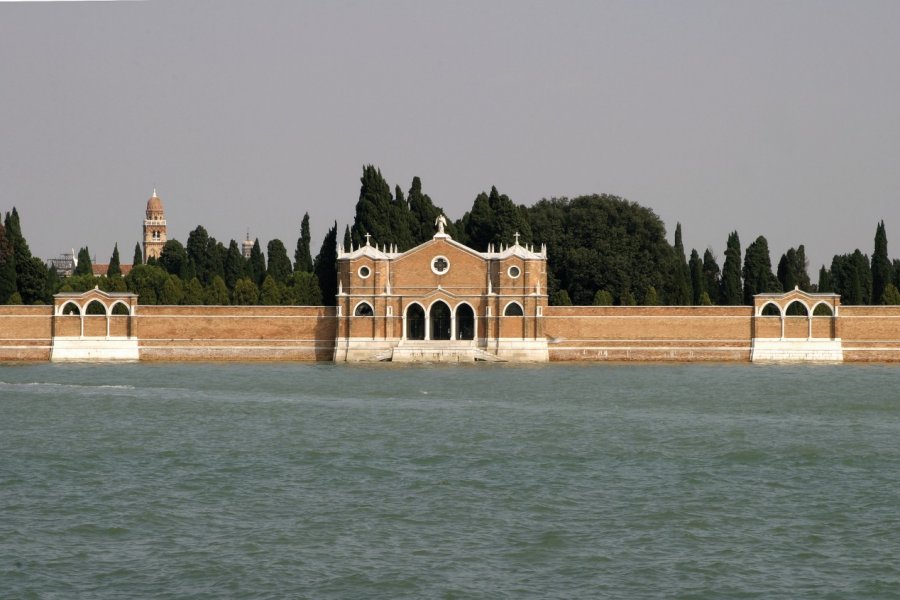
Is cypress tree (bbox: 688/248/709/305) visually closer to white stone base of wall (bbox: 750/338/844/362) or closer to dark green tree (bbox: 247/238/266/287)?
white stone base of wall (bbox: 750/338/844/362)

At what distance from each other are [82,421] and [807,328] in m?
22.1

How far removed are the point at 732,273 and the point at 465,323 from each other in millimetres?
13744

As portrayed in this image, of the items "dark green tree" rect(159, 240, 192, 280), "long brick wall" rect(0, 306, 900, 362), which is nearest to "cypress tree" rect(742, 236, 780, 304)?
"long brick wall" rect(0, 306, 900, 362)

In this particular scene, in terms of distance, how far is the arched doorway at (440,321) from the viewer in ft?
135

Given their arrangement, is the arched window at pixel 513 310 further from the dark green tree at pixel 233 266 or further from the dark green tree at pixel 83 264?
the dark green tree at pixel 83 264

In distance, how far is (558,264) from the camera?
172ft

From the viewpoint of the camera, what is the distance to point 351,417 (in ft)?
83.6


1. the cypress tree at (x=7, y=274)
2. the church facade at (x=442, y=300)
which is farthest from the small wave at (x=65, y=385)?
the cypress tree at (x=7, y=274)

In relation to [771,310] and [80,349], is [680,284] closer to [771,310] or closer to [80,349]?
[771,310]

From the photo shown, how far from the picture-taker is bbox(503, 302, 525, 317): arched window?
129 ft

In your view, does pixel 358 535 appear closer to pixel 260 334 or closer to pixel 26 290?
pixel 260 334

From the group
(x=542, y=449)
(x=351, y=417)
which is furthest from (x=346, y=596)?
(x=351, y=417)

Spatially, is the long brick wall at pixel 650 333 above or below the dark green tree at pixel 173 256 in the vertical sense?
below

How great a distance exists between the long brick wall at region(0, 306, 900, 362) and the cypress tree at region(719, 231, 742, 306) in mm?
10893
